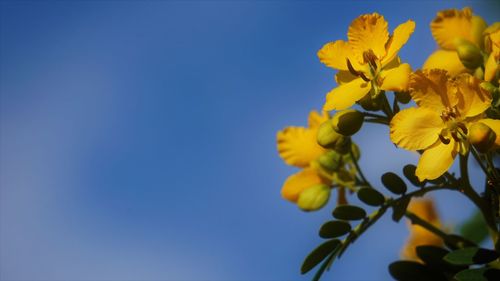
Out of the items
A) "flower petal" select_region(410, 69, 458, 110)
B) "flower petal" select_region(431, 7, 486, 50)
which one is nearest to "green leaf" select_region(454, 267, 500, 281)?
"flower petal" select_region(410, 69, 458, 110)

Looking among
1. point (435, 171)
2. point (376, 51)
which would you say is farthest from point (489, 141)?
point (376, 51)

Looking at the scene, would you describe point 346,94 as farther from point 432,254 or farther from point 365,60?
point 432,254

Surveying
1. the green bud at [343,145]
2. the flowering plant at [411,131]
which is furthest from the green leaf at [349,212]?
the green bud at [343,145]

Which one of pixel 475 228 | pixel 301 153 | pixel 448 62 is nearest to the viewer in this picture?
pixel 448 62

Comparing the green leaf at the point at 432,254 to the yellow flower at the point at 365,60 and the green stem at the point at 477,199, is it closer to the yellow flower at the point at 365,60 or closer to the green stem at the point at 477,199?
the green stem at the point at 477,199

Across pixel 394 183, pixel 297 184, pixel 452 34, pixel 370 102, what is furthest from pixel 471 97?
pixel 297 184

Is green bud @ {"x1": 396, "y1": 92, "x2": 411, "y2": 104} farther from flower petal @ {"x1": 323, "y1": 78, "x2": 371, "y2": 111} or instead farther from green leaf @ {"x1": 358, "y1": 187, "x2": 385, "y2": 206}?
green leaf @ {"x1": 358, "y1": 187, "x2": 385, "y2": 206}
